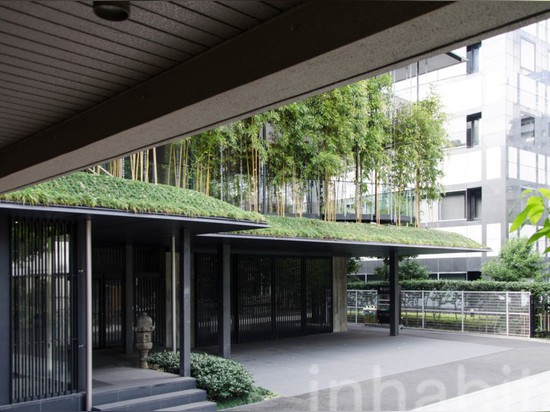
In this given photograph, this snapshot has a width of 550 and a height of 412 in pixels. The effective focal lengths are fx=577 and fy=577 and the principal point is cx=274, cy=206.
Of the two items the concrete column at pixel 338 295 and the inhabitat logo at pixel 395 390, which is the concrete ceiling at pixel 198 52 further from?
the concrete column at pixel 338 295

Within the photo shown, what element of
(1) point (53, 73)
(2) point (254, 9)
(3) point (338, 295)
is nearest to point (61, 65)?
(1) point (53, 73)

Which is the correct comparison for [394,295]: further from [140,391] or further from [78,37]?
[78,37]

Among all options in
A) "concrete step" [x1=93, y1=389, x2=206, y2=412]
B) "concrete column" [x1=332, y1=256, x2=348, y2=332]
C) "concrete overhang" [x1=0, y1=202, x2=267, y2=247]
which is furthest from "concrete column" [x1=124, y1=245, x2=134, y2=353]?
"concrete column" [x1=332, y1=256, x2=348, y2=332]


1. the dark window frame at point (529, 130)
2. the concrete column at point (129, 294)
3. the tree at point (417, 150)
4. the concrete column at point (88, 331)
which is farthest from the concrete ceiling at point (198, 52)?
the dark window frame at point (529, 130)

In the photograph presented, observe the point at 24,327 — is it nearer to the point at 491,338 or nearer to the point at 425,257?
the point at 491,338

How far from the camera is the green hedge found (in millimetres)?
18641

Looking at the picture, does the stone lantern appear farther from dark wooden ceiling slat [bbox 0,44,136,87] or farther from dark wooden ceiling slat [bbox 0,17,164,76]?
dark wooden ceiling slat [bbox 0,17,164,76]

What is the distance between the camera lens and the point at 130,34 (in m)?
2.73

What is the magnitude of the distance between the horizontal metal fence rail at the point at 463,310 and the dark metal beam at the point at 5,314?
613 inches

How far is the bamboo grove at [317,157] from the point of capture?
13.8 m

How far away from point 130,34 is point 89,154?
65.3 inches

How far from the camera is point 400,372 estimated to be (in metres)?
12.3

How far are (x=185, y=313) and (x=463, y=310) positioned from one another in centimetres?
1268

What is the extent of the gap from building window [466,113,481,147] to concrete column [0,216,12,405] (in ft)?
84.2
